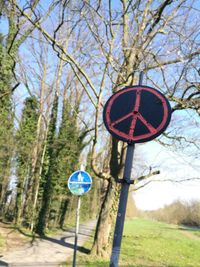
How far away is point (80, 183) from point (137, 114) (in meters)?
5.55

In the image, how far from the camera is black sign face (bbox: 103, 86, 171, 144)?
4.15 m

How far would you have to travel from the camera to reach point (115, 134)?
4.32m

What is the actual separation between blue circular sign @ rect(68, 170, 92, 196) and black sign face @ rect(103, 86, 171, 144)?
5.25m

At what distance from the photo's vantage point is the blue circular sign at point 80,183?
371 inches

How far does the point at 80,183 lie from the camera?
31.2 feet

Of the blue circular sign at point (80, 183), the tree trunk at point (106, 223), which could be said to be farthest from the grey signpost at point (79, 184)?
the tree trunk at point (106, 223)

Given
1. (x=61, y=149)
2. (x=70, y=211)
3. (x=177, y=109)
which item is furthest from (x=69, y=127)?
(x=177, y=109)

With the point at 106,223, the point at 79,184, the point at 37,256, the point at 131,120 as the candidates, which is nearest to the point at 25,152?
the point at 37,256

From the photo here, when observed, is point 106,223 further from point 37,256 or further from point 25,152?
point 25,152

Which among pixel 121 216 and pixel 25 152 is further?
pixel 25 152

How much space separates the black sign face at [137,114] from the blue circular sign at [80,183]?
17.2 feet

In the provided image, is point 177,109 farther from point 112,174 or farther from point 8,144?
point 8,144

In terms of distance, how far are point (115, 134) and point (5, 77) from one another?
49.3ft

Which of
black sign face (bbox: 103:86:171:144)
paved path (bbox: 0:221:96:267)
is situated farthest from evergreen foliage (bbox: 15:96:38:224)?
Result: black sign face (bbox: 103:86:171:144)
